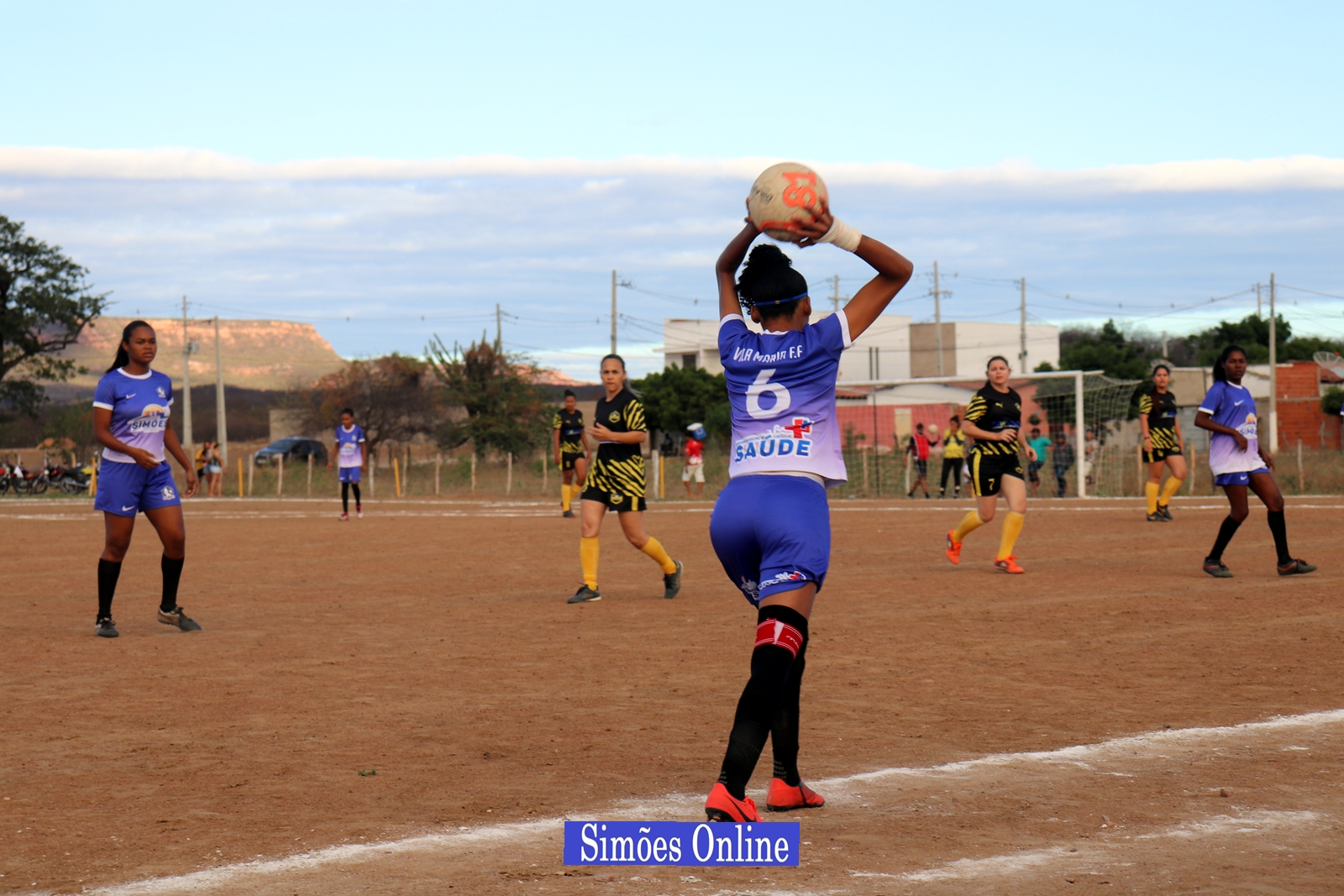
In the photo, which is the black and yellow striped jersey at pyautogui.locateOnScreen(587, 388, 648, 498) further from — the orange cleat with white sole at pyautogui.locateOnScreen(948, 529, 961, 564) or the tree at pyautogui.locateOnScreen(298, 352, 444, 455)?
the tree at pyautogui.locateOnScreen(298, 352, 444, 455)

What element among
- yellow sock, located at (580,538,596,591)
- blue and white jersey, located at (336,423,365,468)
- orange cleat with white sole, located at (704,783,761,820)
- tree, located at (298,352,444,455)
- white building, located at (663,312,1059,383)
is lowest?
orange cleat with white sole, located at (704,783,761,820)

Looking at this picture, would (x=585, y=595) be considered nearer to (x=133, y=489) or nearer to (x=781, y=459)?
(x=133, y=489)

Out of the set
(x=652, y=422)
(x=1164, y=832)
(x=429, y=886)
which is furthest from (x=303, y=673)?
(x=652, y=422)

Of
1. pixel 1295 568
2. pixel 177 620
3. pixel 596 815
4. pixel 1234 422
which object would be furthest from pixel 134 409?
pixel 1295 568

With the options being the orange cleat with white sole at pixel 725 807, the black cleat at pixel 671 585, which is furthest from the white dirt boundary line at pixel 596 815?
the black cleat at pixel 671 585

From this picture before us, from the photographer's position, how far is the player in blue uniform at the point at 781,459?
15.1 ft

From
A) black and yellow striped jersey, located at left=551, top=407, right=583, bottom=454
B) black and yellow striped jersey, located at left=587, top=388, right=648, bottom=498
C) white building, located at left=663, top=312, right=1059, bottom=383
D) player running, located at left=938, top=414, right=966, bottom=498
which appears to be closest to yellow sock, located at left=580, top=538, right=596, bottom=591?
black and yellow striped jersey, located at left=587, top=388, right=648, bottom=498

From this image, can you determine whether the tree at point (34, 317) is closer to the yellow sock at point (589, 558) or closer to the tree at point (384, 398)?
the tree at point (384, 398)

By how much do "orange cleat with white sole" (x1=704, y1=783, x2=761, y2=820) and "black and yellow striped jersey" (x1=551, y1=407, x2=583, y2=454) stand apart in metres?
19.4

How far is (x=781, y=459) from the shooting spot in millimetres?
4746

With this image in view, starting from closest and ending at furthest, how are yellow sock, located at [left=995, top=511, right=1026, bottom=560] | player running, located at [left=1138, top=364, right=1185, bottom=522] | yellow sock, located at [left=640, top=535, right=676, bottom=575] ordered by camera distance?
1. yellow sock, located at [left=640, top=535, right=676, bottom=575]
2. yellow sock, located at [left=995, top=511, right=1026, bottom=560]
3. player running, located at [left=1138, top=364, right=1185, bottom=522]

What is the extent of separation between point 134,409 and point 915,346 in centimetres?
9161

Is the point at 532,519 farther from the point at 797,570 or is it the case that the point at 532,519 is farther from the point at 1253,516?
the point at 797,570

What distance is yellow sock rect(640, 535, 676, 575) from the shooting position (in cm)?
1167
